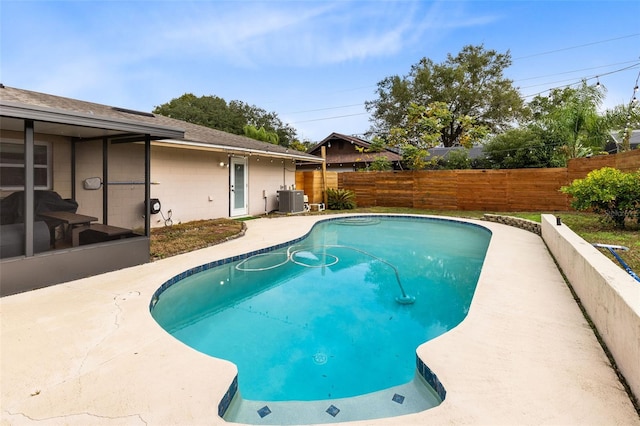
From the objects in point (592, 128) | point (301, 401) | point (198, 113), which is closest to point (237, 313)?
point (301, 401)

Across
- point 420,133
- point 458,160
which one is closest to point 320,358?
point 458,160

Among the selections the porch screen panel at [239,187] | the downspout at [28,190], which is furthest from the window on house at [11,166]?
the porch screen panel at [239,187]

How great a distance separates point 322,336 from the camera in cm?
361

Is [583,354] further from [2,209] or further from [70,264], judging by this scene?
[2,209]

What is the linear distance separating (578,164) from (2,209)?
49.3ft

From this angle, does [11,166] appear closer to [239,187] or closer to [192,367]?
[192,367]

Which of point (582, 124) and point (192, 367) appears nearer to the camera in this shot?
point (192, 367)

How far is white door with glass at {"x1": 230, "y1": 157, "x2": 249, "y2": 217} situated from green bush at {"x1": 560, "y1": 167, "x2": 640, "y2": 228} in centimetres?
937

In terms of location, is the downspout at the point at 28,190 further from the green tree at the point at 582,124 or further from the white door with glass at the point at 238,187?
the green tree at the point at 582,124

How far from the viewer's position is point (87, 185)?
6.48 metres

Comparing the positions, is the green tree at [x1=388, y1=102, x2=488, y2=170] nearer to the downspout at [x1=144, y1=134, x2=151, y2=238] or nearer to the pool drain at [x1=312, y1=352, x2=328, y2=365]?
the downspout at [x1=144, y1=134, x2=151, y2=238]

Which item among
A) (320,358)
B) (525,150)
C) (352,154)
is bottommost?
(320,358)

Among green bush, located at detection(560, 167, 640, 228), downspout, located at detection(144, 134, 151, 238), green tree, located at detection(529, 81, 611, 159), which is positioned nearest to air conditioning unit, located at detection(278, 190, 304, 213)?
downspout, located at detection(144, 134, 151, 238)

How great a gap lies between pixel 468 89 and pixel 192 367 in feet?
90.4
